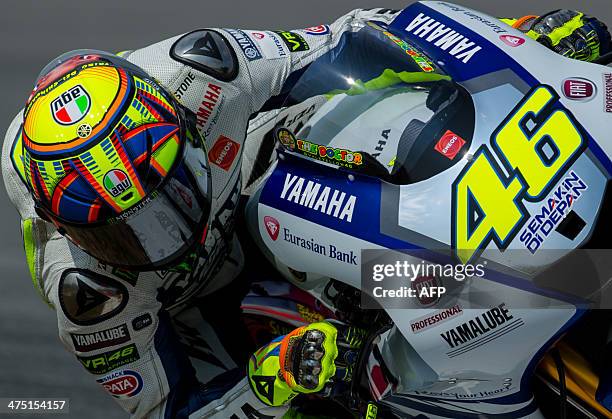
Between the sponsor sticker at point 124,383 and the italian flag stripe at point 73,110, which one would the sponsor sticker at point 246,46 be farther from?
the sponsor sticker at point 124,383

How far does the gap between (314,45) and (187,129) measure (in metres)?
0.72

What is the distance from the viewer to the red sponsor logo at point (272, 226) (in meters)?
2.49

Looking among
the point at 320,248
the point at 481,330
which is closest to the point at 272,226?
the point at 320,248

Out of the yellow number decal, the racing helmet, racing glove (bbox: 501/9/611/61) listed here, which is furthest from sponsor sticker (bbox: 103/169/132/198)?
racing glove (bbox: 501/9/611/61)

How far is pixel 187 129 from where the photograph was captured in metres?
2.61

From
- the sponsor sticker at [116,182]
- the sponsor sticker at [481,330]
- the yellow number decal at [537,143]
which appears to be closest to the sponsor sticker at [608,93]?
the yellow number decal at [537,143]

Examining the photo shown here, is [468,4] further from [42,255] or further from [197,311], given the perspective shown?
[42,255]

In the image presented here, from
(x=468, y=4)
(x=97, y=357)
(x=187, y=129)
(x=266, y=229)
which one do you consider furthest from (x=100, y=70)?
(x=468, y=4)

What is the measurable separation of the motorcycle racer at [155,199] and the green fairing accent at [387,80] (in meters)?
0.19

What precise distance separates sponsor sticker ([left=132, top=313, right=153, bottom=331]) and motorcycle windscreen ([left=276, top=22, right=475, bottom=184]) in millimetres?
654

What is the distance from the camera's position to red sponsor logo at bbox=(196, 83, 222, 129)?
116 inches

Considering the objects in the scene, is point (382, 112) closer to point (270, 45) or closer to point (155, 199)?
point (155, 199)

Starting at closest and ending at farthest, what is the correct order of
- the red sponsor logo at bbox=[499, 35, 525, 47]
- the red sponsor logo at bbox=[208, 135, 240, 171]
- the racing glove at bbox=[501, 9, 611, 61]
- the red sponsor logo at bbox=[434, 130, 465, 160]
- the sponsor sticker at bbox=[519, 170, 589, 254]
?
the sponsor sticker at bbox=[519, 170, 589, 254]
the red sponsor logo at bbox=[434, 130, 465, 160]
the red sponsor logo at bbox=[499, 35, 525, 47]
the red sponsor logo at bbox=[208, 135, 240, 171]
the racing glove at bbox=[501, 9, 611, 61]

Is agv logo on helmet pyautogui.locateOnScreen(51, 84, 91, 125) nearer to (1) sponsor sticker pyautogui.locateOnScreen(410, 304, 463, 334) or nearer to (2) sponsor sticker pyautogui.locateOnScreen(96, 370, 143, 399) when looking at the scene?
Result: (2) sponsor sticker pyautogui.locateOnScreen(96, 370, 143, 399)
